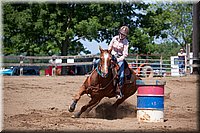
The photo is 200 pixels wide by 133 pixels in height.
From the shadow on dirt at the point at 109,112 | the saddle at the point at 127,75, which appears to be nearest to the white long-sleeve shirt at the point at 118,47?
the saddle at the point at 127,75

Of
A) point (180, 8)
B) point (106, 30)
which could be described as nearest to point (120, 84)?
point (106, 30)

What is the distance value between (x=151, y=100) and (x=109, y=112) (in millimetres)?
2091

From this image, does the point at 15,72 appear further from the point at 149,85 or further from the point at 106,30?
the point at 149,85

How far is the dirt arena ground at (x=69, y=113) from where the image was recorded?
7.80 metres

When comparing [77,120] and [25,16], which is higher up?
[25,16]

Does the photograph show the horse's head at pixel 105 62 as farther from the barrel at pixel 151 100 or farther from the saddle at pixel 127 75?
the saddle at pixel 127 75

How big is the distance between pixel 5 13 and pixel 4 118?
2167 centimetres

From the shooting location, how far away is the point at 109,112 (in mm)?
10383

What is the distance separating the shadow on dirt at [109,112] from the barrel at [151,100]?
1537 millimetres

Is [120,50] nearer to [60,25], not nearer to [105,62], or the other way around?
[105,62]

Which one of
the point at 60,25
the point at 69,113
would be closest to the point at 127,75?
the point at 69,113

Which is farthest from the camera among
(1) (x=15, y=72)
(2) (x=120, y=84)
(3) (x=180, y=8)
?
(3) (x=180, y=8)

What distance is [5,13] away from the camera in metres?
29.3

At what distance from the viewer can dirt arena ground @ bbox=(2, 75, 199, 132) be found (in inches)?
307
